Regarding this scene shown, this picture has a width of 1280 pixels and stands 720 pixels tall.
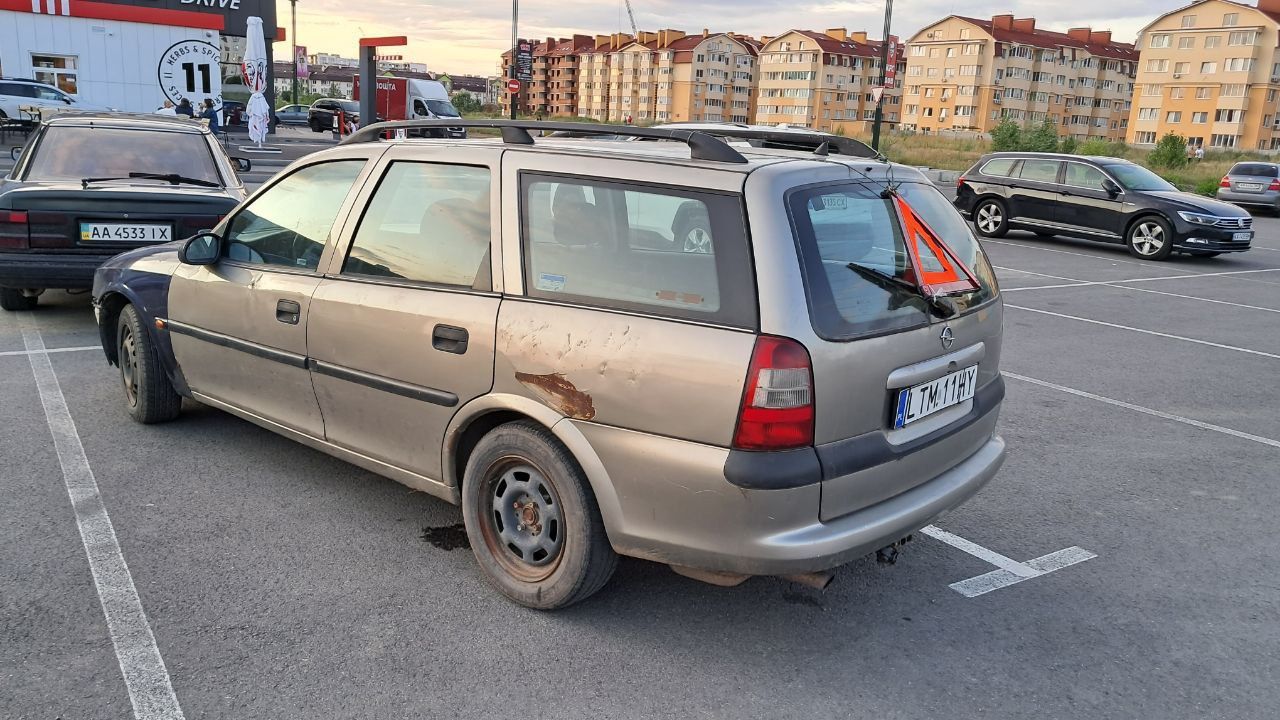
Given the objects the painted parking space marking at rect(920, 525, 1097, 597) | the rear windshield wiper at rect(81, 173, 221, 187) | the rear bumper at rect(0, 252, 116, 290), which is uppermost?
the rear windshield wiper at rect(81, 173, 221, 187)

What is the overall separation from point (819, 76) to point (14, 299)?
394 feet

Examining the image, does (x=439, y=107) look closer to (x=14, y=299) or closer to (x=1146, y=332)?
(x=14, y=299)

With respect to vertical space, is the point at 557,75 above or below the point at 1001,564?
above

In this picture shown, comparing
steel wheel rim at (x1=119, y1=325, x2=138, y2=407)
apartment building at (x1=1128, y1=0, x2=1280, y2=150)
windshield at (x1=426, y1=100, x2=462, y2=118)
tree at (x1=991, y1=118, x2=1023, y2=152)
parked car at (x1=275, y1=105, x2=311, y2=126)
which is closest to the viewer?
steel wheel rim at (x1=119, y1=325, x2=138, y2=407)

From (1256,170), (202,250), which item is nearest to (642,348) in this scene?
(202,250)

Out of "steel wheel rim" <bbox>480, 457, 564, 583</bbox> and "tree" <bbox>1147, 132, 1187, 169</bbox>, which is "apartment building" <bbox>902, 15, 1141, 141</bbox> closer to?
"tree" <bbox>1147, 132, 1187, 169</bbox>

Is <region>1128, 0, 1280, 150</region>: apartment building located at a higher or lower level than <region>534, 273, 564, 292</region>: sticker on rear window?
higher

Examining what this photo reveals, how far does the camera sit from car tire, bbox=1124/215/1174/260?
15.1 metres

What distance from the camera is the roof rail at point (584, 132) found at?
3.10 metres

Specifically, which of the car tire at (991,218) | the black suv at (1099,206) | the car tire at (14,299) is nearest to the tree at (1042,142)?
the car tire at (991,218)

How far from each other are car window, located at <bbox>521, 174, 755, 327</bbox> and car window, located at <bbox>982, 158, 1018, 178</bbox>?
15412 millimetres

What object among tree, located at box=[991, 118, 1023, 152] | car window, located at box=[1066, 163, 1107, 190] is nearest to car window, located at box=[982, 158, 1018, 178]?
car window, located at box=[1066, 163, 1107, 190]

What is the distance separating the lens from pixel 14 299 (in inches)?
310

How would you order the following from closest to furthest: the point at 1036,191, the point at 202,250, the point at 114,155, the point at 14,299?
the point at 202,250 < the point at 114,155 < the point at 14,299 < the point at 1036,191
